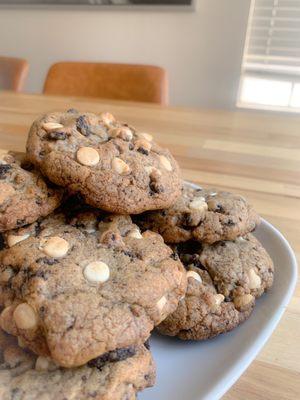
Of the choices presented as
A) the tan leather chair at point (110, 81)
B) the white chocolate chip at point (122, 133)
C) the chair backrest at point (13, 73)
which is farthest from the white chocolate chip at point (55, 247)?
the chair backrest at point (13, 73)

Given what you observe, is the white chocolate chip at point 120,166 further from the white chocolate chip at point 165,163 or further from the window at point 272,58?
the window at point 272,58

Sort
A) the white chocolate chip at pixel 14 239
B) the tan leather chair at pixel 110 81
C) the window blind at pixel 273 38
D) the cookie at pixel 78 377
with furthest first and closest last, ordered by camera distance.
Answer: the window blind at pixel 273 38 < the tan leather chair at pixel 110 81 < the white chocolate chip at pixel 14 239 < the cookie at pixel 78 377

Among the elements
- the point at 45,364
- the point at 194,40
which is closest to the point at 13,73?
the point at 194,40

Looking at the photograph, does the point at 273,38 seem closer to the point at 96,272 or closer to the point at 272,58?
the point at 272,58

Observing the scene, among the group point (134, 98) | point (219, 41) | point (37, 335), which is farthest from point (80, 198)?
point (219, 41)

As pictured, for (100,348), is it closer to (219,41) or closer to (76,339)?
(76,339)

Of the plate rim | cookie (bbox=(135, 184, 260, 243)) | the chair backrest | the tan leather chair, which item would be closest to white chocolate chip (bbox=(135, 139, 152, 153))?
cookie (bbox=(135, 184, 260, 243))

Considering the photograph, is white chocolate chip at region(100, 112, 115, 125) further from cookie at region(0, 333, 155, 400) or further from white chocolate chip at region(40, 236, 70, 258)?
cookie at region(0, 333, 155, 400)

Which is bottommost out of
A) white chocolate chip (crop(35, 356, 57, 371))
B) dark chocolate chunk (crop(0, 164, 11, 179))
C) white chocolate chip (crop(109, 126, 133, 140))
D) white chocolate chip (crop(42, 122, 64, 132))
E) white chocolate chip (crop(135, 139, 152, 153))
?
white chocolate chip (crop(35, 356, 57, 371))
